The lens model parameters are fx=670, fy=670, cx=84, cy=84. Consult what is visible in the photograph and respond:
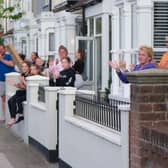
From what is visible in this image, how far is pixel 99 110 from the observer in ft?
30.7

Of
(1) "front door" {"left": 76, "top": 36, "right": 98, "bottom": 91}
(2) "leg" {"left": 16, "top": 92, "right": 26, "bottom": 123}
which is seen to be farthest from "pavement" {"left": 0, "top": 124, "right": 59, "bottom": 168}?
(1) "front door" {"left": 76, "top": 36, "right": 98, "bottom": 91}

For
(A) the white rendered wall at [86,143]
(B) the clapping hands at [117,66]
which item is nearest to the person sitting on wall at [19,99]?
(A) the white rendered wall at [86,143]

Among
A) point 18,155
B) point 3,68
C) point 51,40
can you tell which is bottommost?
point 18,155

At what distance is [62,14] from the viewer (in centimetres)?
2722

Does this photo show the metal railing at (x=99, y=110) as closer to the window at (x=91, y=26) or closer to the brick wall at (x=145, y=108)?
the brick wall at (x=145, y=108)

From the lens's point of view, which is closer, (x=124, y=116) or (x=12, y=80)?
(x=124, y=116)

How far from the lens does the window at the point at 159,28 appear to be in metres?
17.2

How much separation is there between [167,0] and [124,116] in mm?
9701

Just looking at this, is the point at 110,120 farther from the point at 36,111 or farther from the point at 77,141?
the point at 36,111

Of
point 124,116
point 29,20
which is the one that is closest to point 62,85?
point 124,116

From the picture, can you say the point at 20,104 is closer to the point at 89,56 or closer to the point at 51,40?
the point at 89,56

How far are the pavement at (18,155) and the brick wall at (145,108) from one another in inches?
173

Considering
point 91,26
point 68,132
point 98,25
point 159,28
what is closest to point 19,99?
point 159,28

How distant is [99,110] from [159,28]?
828cm
